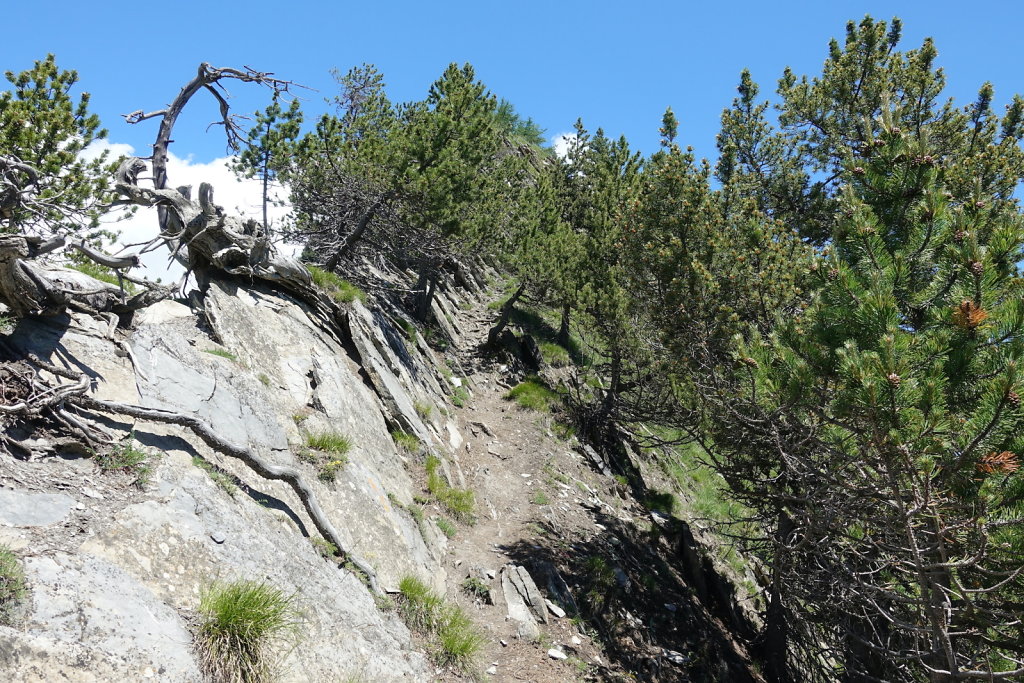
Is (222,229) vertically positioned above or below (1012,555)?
below

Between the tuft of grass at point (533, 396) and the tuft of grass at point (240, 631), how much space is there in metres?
13.2

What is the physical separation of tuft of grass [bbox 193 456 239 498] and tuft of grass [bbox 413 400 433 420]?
6.54 metres

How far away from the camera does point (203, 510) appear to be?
19.9 feet

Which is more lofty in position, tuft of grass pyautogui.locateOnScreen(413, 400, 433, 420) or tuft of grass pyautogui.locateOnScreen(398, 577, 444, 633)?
tuft of grass pyautogui.locateOnScreen(413, 400, 433, 420)

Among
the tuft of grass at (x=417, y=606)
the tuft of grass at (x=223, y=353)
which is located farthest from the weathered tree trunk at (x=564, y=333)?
the tuft of grass at (x=417, y=606)

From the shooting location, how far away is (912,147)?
20.5ft

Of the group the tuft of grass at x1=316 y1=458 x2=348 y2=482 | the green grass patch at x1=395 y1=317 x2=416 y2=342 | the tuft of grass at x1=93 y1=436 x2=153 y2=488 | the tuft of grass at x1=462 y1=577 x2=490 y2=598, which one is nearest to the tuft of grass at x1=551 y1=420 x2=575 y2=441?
the green grass patch at x1=395 y1=317 x2=416 y2=342

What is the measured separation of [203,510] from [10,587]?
2040 mm

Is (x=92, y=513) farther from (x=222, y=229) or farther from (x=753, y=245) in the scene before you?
(x=753, y=245)

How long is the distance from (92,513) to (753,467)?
29.6 ft

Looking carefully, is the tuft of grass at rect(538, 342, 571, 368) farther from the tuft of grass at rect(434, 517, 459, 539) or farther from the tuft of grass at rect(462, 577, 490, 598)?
the tuft of grass at rect(462, 577, 490, 598)

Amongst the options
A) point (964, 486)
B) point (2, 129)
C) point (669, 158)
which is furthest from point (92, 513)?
point (669, 158)

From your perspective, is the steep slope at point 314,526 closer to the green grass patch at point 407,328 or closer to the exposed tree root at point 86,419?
the exposed tree root at point 86,419

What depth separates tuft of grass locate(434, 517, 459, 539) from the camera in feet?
34.1
